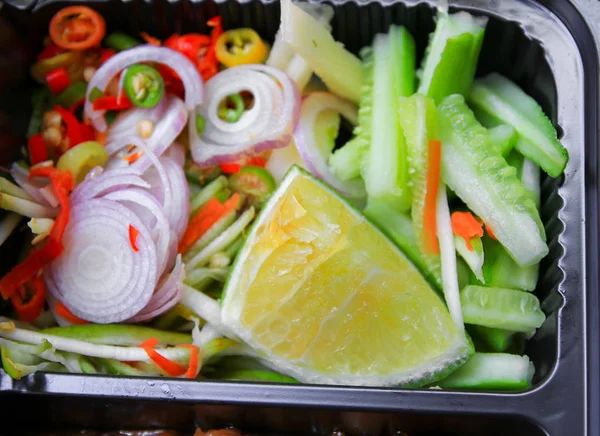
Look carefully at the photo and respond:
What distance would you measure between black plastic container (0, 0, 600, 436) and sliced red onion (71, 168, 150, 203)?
0.28 metres

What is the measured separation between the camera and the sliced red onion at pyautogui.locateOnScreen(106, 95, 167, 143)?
1.99 metres

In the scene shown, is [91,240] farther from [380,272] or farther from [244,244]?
[380,272]

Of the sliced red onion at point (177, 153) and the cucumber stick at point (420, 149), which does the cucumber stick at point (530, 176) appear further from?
the sliced red onion at point (177, 153)

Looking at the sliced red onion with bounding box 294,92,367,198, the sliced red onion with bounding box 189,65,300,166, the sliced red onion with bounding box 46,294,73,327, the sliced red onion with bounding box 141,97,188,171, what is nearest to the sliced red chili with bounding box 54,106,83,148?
the sliced red onion with bounding box 141,97,188,171

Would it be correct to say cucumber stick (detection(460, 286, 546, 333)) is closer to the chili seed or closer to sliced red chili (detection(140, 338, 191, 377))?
sliced red chili (detection(140, 338, 191, 377))

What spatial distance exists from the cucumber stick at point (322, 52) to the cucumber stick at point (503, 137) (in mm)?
430

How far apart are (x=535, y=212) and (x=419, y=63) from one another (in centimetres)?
63

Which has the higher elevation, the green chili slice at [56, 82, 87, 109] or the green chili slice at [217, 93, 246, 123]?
the green chili slice at [217, 93, 246, 123]

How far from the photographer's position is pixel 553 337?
165 cm

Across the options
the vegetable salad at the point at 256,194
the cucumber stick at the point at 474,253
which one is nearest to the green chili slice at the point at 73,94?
the vegetable salad at the point at 256,194

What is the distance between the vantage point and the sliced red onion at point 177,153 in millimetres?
1988

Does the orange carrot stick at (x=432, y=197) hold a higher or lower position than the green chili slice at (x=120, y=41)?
lower

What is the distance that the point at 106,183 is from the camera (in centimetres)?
→ 189

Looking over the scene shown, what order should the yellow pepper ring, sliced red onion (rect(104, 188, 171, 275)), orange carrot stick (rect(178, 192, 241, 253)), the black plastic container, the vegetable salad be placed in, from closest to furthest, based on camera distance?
the black plastic container → the vegetable salad → sliced red onion (rect(104, 188, 171, 275)) → orange carrot stick (rect(178, 192, 241, 253)) → the yellow pepper ring
